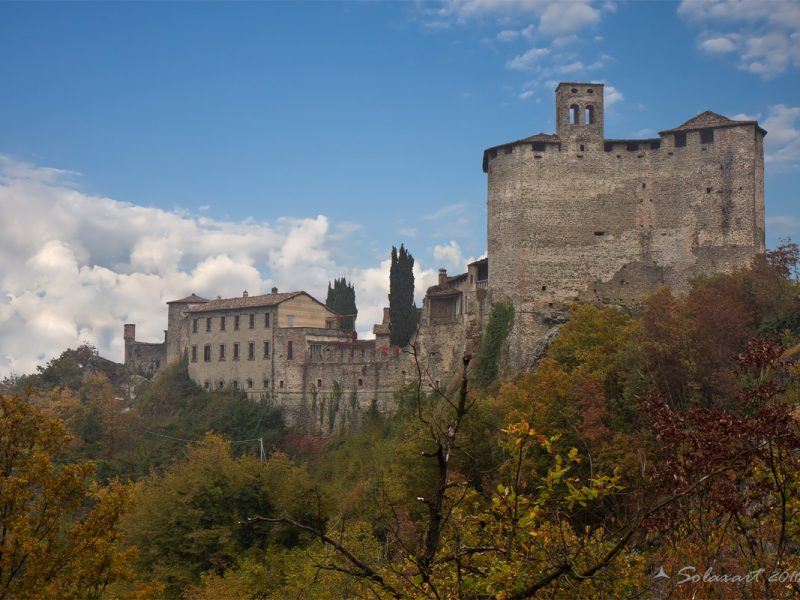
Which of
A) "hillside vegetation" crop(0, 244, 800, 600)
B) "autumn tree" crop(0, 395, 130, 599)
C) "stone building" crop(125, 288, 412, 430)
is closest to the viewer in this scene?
"hillside vegetation" crop(0, 244, 800, 600)

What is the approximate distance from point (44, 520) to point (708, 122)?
3903cm

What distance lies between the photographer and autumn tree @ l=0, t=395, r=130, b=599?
58.4 feet

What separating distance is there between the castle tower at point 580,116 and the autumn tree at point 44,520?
115ft

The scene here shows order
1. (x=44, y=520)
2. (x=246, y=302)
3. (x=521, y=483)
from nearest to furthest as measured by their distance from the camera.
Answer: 1. (x=44, y=520)
2. (x=521, y=483)
3. (x=246, y=302)

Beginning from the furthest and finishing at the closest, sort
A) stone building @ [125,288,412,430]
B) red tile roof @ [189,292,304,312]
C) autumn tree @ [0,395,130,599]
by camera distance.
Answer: red tile roof @ [189,292,304,312] → stone building @ [125,288,412,430] → autumn tree @ [0,395,130,599]

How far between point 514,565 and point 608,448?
17.3 meters

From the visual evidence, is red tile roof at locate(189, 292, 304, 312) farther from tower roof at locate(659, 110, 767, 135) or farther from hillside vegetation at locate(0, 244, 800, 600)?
tower roof at locate(659, 110, 767, 135)

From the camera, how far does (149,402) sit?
220 ft

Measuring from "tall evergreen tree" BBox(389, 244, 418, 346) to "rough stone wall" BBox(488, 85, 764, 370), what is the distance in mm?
10744

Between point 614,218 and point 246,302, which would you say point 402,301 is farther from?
point 614,218

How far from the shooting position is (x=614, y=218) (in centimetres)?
4753

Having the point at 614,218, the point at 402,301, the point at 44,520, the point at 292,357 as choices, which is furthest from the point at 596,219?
the point at 44,520

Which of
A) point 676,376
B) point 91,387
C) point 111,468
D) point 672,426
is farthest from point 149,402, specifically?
point 672,426

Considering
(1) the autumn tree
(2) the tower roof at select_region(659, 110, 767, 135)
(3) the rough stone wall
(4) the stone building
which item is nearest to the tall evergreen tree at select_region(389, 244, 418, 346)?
(4) the stone building
